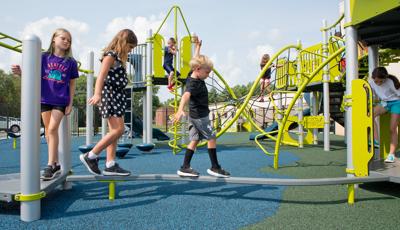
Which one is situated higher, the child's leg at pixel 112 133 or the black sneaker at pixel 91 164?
the child's leg at pixel 112 133

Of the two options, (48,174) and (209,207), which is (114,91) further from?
(209,207)

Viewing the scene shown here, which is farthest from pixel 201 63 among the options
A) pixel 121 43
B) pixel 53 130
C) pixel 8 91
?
pixel 8 91

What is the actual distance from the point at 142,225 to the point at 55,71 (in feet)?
5.21

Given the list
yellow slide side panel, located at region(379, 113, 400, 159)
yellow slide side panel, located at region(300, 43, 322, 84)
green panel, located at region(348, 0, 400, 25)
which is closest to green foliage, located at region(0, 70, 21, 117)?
yellow slide side panel, located at region(300, 43, 322, 84)

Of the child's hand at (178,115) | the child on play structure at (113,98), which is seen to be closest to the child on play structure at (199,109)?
the child's hand at (178,115)

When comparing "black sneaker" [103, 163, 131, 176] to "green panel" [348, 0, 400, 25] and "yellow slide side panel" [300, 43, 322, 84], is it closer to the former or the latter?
"green panel" [348, 0, 400, 25]

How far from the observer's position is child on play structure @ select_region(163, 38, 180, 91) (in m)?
7.30

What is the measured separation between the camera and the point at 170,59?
7.59 m

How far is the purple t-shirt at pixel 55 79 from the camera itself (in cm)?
272

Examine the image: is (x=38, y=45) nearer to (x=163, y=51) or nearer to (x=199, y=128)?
(x=199, y=128)

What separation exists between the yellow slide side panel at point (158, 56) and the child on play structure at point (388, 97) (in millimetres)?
4886

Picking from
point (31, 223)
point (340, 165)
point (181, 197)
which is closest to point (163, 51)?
point (340, 165)

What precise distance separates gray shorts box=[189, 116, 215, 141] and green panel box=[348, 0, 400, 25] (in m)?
1.76

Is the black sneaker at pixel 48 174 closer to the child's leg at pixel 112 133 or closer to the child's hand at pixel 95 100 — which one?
the child's leg at pixel 112 133
